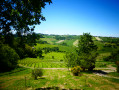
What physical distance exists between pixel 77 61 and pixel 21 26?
85.4 feet

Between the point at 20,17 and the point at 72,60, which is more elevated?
the point at 20,17

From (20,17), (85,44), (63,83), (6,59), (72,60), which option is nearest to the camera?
(20,17)

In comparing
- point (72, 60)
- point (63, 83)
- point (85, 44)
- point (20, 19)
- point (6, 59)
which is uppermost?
point (20, 19)

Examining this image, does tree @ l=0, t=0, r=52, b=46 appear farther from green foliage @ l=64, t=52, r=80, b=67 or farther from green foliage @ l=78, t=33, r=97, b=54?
green foliage @ l=78, t=33, r=97, b=54

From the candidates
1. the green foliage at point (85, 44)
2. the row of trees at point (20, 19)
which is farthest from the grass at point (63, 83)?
the green foliage at point (85, 44)

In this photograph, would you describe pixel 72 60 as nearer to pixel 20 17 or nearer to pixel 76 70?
pixel 76 70

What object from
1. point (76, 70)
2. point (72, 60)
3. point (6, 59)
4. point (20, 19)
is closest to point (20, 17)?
point (20, 19)

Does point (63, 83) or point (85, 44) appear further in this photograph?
point (85, 44)

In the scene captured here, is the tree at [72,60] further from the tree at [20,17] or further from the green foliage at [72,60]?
the tree at [20,17]

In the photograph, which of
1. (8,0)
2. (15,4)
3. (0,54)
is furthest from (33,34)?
(0,54)

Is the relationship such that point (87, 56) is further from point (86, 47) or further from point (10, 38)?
point (10, 38)

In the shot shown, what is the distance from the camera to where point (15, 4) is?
23.4ft

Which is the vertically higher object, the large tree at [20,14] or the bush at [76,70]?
the large tree at [20,14]

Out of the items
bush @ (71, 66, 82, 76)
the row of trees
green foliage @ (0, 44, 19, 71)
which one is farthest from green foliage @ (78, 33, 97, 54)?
green foliage @ (0, 44, 19, 71)
